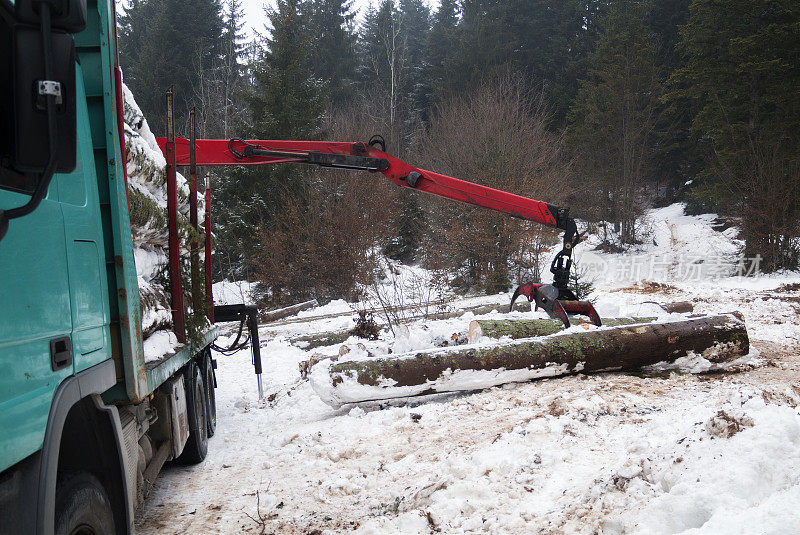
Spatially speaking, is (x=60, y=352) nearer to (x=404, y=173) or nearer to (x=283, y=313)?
(x=404, y=173)

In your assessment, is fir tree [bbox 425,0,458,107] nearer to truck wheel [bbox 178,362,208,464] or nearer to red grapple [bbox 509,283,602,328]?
red grapple [bbox 509,283,602,328]

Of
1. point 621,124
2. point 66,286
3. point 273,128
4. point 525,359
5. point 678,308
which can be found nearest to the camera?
point 66,286

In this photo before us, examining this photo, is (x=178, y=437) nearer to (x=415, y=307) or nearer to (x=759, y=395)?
(x=759, y=395)

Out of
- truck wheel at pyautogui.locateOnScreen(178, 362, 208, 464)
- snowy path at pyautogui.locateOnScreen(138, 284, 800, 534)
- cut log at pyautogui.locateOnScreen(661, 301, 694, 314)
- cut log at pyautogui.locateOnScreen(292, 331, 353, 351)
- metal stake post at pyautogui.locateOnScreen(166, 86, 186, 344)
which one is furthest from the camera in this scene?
cut log at pyautogui.locateOnScreen(661, 301, 694, 314)

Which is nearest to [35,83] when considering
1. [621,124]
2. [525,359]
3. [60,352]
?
[60,352]

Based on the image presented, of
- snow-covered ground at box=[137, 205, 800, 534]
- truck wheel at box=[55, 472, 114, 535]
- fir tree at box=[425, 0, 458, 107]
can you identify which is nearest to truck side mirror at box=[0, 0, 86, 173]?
truck wheel at box=[55, 472, 114, 535]

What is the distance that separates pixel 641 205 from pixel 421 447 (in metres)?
23.9

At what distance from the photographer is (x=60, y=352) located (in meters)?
1.79

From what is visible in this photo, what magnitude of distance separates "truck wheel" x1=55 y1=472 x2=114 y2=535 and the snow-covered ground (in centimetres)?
137

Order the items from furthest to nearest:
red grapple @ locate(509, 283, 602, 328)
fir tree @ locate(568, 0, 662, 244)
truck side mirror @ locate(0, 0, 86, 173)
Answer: fir tree @ locate(568, 0, 662, 244)
red grapple @ locate(509, 283, 602, 328)
truck side mirror @ locate(0, 0, 86, 173)

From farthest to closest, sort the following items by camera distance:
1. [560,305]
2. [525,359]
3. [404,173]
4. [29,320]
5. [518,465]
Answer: [404,173], [560,305], [525,359], [518,465], [29,320]

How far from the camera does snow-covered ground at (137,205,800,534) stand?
2422 mm

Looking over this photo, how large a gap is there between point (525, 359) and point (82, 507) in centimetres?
438

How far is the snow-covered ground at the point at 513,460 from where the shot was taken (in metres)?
2.42
